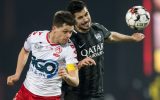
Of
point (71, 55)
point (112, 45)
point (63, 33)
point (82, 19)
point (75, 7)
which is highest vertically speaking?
point (75, 7)

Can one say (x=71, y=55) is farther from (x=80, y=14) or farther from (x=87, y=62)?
(x=80, y=14)

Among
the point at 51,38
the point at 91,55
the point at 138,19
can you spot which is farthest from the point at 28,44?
the point at 138,19

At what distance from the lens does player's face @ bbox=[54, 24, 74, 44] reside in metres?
7.05

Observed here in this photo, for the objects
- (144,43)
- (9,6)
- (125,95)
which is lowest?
(125,95)

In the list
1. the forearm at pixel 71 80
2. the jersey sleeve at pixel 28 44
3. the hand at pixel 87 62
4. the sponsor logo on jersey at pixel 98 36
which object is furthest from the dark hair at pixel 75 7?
the forearm at pixel 71 80

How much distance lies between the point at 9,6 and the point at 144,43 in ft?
8.69

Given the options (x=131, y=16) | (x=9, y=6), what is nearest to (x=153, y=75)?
(x=9, y=6)

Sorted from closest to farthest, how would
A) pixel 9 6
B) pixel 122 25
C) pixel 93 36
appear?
pixel 93 36, pixel 9 6, pixel 122 25

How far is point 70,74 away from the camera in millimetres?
7121

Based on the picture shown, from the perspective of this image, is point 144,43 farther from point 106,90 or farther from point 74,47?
point 74,47

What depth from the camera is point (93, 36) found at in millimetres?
7812

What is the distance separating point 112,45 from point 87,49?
512 cm

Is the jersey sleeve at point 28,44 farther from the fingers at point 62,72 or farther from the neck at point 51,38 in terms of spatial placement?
the fingers at point 62,72

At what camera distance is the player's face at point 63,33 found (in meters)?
7.05
